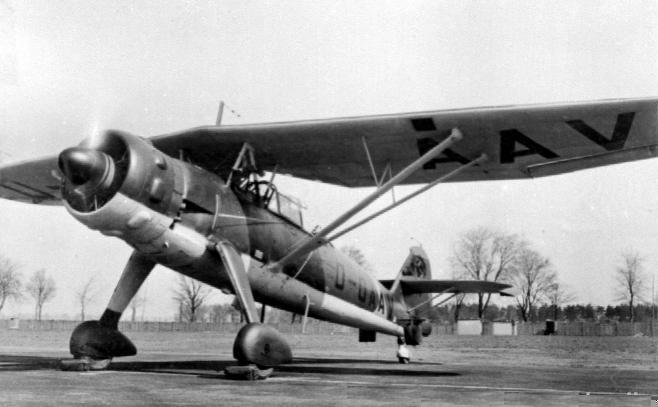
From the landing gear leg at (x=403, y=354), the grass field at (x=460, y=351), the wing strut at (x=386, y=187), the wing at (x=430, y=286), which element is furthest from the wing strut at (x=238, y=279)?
the grass field at (x=460, y=351)

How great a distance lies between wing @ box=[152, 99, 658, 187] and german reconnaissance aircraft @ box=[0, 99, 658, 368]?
0.02 meters

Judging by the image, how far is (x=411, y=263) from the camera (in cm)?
1842

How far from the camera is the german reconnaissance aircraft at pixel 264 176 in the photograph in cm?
846

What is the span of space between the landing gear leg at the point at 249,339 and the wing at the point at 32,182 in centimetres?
408

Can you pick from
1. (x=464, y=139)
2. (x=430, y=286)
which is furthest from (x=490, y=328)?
(x=464, y=139)

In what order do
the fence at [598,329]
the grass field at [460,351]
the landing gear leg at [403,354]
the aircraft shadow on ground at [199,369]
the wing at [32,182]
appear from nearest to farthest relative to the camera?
the aircraft shadow on ground at [199,369]
the wing at [32,182]
the landing gear leg at [403,354]
the grass field at [460,351]
the fence at [598,329]

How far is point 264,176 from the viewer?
10938 millimetres

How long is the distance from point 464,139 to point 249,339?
15.3 feet

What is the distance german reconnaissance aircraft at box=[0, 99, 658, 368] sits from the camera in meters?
8.46

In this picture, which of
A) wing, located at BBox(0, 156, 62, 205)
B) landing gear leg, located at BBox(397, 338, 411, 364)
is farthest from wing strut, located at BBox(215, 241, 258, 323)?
landing gear leg, located at BBox(397, 338, 411, 364)

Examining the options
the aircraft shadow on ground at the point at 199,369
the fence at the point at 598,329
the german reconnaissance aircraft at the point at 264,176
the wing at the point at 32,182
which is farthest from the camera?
the fence at the point at 598,329

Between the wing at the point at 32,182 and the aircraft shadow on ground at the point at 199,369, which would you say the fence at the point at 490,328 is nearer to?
the wing at the point at 32,182

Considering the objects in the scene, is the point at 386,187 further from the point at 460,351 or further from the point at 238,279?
the point at 460,351

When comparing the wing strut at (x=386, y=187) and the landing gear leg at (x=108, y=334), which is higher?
the wing strut at (x=386, y=187)
